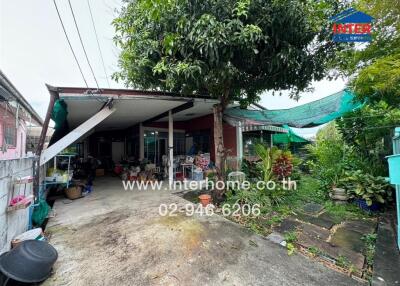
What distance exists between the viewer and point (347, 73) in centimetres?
411

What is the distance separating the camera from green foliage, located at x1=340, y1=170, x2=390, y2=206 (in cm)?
394

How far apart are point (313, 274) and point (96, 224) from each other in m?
3.91

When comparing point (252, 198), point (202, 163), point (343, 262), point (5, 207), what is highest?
point (202, 163)

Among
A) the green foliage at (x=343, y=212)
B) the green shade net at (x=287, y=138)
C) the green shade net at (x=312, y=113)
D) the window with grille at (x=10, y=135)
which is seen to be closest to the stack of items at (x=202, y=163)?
the green shade net at (x=312, y=113)

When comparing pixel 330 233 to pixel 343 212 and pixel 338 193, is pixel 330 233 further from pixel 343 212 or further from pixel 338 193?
pixel 338 193

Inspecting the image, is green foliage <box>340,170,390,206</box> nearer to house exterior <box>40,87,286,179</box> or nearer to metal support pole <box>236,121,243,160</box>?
house exterior <box>40,87,286,179</box>

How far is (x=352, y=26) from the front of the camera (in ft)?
12.2

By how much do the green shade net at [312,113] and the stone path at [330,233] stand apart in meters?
2.22

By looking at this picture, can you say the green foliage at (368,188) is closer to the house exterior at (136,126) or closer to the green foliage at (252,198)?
the green foliage at (252,198)

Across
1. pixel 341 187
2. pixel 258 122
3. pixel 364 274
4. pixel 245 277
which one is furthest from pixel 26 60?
pixel 341 187

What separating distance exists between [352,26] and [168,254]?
5613 millimetres

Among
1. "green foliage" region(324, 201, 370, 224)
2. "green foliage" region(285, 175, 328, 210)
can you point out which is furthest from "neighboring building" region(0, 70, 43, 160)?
"green foliage" region(324, 201, 370, 224)

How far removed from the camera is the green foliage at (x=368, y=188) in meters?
3.94

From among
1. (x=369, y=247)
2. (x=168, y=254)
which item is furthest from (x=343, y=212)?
(x=168, y=254)
